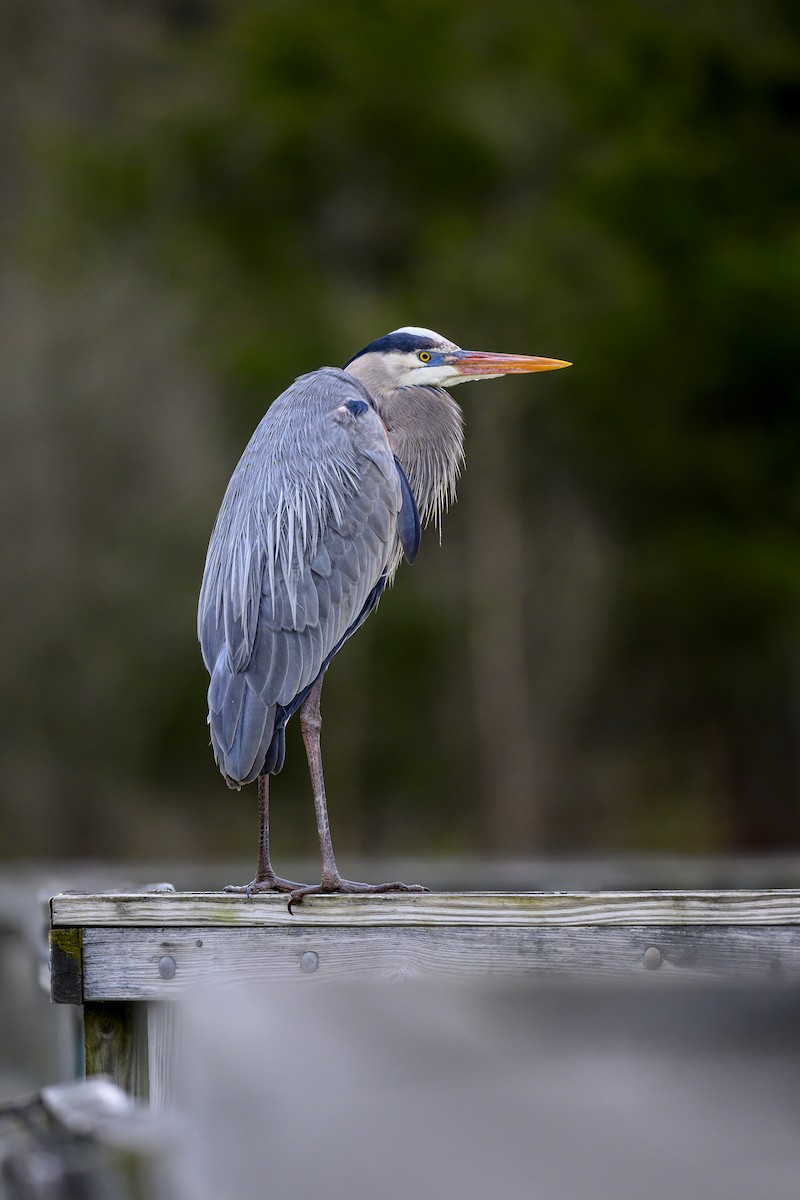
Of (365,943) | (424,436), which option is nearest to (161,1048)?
(365,943)

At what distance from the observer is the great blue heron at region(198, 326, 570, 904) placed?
3305 millimetres

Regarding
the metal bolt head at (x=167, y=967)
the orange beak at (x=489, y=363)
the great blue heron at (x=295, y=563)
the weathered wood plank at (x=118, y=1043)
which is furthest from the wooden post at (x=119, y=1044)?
the orange beak at (x=489, y=363)

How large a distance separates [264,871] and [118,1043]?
744 mm

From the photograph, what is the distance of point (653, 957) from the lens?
2422 mm

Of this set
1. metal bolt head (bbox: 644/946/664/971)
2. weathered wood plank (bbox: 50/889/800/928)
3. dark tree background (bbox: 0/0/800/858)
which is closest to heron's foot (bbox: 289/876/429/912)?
weathered wood plank (bbox: 50/889/800/928)

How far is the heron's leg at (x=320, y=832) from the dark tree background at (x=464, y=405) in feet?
35.1

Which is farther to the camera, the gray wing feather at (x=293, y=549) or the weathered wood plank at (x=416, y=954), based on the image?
the gray wing feather at (x=293, y=549)

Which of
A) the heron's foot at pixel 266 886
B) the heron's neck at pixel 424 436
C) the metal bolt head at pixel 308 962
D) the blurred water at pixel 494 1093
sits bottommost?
the blurred water at pixel 494 1093

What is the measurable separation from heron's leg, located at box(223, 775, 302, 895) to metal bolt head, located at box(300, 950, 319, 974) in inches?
17.1

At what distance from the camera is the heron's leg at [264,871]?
10.2ft

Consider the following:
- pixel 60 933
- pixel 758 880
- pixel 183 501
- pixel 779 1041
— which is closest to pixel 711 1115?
pixel 779 1041

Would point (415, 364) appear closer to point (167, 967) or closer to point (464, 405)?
point (167, 967)

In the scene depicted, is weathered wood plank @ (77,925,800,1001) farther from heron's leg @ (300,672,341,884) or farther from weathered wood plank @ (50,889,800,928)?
heron's leg @ (300,672,341,884)

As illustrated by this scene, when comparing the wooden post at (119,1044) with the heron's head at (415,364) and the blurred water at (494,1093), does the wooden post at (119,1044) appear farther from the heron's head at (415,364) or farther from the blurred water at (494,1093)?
the heron's head at (415,364)
